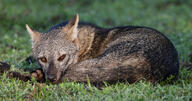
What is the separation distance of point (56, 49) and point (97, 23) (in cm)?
572

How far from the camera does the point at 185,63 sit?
659 cm

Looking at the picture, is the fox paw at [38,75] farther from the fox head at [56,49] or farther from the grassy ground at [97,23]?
the grassy ground at [97,23]

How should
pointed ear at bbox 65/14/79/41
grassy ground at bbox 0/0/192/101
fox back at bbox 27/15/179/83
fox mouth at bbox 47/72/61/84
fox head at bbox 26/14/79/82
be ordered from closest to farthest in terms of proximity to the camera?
grassy ground at bbox 0/0/192/101, fox back at bbox 27/15/179/83, fox mouth at bbox 47/72/61/84, fox head at bbox 26/14/79/82, pointed ear at bbox 65/14/79/41

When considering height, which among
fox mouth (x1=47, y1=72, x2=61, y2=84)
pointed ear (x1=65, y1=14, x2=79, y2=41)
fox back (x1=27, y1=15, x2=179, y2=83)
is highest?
pointed ear (x1=65, y1=14, x2=79, y2=41)

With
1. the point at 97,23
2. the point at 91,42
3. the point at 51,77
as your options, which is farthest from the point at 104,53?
the point at 97,23

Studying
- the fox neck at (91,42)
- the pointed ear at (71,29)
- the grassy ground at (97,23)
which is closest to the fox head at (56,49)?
the pointed ear at (71,29)

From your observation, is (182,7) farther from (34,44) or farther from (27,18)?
(34,44)

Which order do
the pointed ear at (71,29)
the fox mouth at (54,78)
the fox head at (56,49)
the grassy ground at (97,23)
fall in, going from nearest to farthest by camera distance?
the grassy ground at (97,23) < the fox mouth at (54,78) < the fox head at (56,49) < the pointed ear at (71,29)

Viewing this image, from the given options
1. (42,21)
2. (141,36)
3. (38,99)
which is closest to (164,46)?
(141,36)

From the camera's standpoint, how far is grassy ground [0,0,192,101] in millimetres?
4258

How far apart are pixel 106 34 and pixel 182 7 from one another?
828 cm

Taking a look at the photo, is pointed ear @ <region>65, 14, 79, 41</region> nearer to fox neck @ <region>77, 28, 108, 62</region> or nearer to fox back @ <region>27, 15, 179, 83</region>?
fox back @ <region>27, 15, 179, 83</region>

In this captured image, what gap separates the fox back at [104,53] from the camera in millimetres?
4641

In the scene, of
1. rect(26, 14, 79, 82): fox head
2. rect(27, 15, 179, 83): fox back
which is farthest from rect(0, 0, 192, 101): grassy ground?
rect(26, 14, 79, 82): fox head
